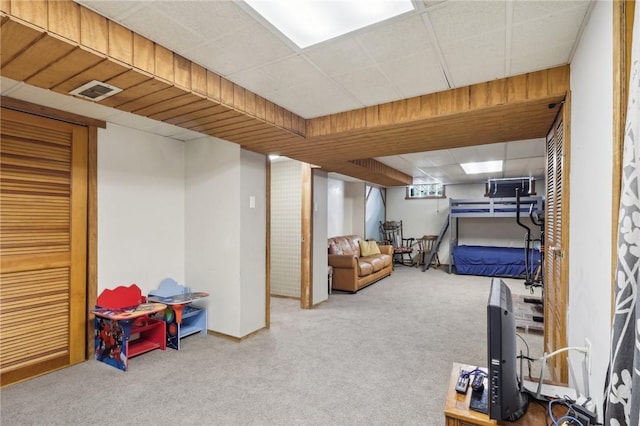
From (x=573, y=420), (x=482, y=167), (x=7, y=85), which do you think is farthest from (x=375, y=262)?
(x=7, y=85)

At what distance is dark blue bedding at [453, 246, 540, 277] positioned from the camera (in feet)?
22.6

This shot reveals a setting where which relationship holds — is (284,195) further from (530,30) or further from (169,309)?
(530,30)

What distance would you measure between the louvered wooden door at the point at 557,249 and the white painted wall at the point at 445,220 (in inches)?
224

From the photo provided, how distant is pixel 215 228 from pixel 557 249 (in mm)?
3086

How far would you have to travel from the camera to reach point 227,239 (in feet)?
11.4

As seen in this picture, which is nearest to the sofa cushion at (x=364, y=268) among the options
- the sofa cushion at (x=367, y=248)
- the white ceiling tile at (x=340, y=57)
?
the sofa cushion at (x=367, y=248)

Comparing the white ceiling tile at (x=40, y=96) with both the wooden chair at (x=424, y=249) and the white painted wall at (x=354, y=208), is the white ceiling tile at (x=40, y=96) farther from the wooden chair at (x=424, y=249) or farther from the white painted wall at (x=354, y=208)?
the wooden chair at (x=424, y=249)

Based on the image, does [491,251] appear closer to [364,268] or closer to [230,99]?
[364,268]

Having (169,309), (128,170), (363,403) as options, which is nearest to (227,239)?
(169,309)

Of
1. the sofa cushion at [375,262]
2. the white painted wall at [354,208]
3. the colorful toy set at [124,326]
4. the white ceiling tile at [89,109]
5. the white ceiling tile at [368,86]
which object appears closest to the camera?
the white ceiling tile at [368,86]

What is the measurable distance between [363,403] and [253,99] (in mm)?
2320

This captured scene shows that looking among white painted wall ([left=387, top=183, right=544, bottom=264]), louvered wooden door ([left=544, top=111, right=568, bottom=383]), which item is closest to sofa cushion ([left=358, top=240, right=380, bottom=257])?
white painted wall ([left=387, top=183, right=544, bottom=264])

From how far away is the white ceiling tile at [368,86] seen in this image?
2.12 m

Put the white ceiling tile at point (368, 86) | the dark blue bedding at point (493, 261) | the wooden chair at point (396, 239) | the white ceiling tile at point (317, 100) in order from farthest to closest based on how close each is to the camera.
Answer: the wooden chair at point (396, 239), the dark blue bedding at point (493, 261), the white ceiling tile at point (317, 100), the white ceiling tile at point (368, 86)
